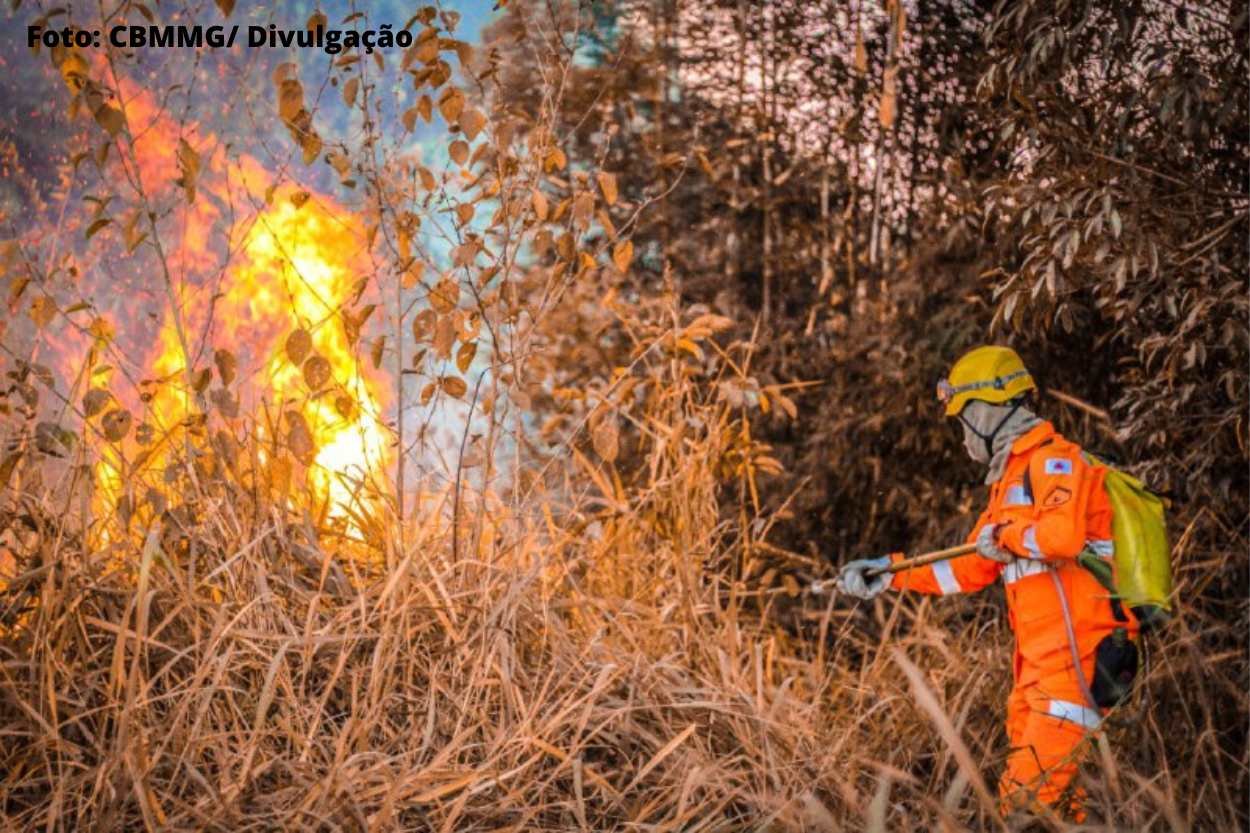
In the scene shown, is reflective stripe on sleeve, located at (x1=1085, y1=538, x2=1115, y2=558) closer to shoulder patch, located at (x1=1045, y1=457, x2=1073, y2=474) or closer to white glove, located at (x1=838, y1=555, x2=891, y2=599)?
shoulder patch, located at (x1=1045, y1=457, x2=1073, y2=474)

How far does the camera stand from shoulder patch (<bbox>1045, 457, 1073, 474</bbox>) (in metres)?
3.83

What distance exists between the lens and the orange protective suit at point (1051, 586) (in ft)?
12.4

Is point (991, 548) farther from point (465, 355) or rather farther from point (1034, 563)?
point (465, 355)

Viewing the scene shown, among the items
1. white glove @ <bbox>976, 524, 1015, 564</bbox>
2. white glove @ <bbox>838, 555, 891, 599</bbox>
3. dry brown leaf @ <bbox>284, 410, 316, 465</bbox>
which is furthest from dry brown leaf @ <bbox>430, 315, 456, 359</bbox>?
white glove @ <bbox>976, 524, 1015, 564</bbox>

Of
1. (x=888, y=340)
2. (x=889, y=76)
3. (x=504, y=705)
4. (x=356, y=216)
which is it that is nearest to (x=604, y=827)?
(x=504, y=705)

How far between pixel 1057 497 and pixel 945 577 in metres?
0.47

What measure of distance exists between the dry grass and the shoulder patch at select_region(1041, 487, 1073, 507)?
17.7 inches

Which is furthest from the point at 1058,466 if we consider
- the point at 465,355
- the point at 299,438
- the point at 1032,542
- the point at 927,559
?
the point at 299,438

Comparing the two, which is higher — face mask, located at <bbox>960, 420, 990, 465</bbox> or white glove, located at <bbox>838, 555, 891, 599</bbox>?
face mask, located at <bbox>960, 420, 990, 465</bbox>

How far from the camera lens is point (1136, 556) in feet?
12.4

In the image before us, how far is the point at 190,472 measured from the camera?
3.62 metres

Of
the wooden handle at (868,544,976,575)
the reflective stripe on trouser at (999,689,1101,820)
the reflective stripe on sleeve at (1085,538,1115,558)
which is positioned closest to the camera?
the reflective stripe on trouser at (999,689,1101,820)

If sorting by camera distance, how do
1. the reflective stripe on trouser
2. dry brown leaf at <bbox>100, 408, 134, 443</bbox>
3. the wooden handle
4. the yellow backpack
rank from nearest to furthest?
dry brown leaf at <bbox>100, 408, 134, 443</bbox>
the reflective stripe on trouser
the yellow backpack
the wooden handle

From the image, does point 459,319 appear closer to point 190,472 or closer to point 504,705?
point 190,472
